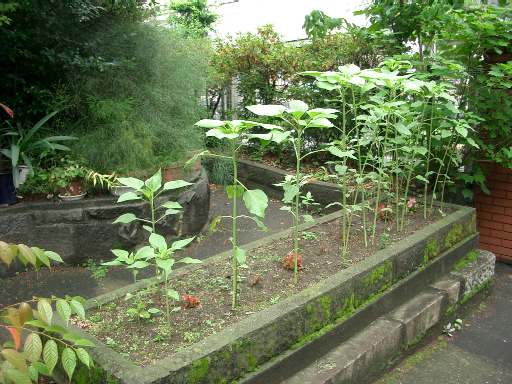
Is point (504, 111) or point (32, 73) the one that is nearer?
point (504, 111)

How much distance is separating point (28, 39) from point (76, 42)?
1.89 ft

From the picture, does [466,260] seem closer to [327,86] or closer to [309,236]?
[309,236]

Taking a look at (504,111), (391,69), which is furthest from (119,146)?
(504,111)

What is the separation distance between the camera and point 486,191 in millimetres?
4840

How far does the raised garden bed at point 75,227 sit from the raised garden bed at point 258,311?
5.39ft

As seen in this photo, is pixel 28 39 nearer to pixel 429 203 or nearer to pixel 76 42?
pixel 76 42

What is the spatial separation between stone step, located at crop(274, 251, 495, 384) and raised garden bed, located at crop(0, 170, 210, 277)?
2.59 metres

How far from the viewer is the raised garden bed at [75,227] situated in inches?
174

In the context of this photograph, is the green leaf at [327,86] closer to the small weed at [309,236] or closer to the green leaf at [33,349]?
the small weed at [309,236]

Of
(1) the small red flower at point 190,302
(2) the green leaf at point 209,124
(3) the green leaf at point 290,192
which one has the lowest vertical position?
(1) the small red flower at point 190,302

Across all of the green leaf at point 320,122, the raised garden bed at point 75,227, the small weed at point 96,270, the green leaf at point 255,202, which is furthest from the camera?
the raised garden bed at point 75,227

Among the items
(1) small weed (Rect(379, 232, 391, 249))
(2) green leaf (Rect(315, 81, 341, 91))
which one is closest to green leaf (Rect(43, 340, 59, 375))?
(2) green leaf (Rect(315, 81, 341, 91))

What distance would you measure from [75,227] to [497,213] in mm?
4307

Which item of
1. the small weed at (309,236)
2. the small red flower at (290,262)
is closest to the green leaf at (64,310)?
the small red flower at (290,262)
